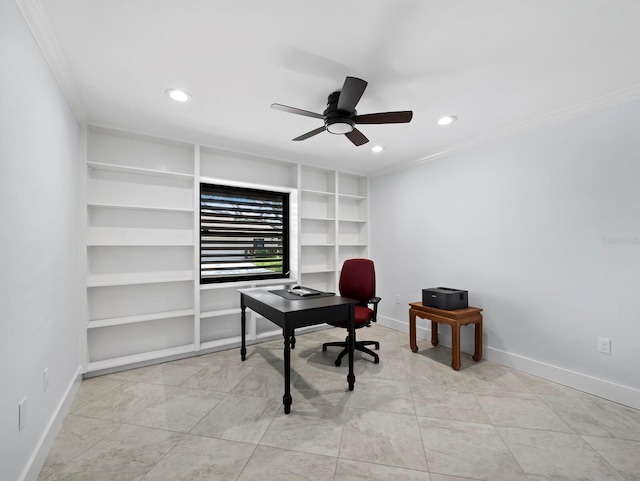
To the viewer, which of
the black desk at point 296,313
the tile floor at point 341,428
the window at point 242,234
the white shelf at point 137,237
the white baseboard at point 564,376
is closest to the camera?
the tile floor at point 341,428

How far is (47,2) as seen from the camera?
150 cm

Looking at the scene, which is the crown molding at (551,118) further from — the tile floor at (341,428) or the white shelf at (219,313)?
the white shelf at (219,313)

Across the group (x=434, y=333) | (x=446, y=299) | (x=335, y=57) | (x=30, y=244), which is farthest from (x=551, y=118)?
(x=30, y=244)

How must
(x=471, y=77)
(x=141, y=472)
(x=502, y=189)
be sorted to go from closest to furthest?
(x=141, y=472), (x=471, y=77), (x=502, y=189)

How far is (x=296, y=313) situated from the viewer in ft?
7.45

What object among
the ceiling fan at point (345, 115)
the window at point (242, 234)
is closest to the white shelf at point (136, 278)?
the window at point (242, 234)

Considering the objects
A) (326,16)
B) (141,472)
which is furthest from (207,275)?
(326,16)

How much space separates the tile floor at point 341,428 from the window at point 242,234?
4.28 feet

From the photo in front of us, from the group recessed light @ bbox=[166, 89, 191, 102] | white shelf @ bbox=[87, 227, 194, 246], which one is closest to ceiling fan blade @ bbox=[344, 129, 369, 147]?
recessed light @ bbox=[166, 89, 191, 102]

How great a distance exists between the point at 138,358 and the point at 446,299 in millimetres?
3302

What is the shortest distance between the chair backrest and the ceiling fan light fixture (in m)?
1.62

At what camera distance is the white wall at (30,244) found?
133 cm

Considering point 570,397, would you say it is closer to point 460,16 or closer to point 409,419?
point 409,419

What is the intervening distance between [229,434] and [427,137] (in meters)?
3.36
